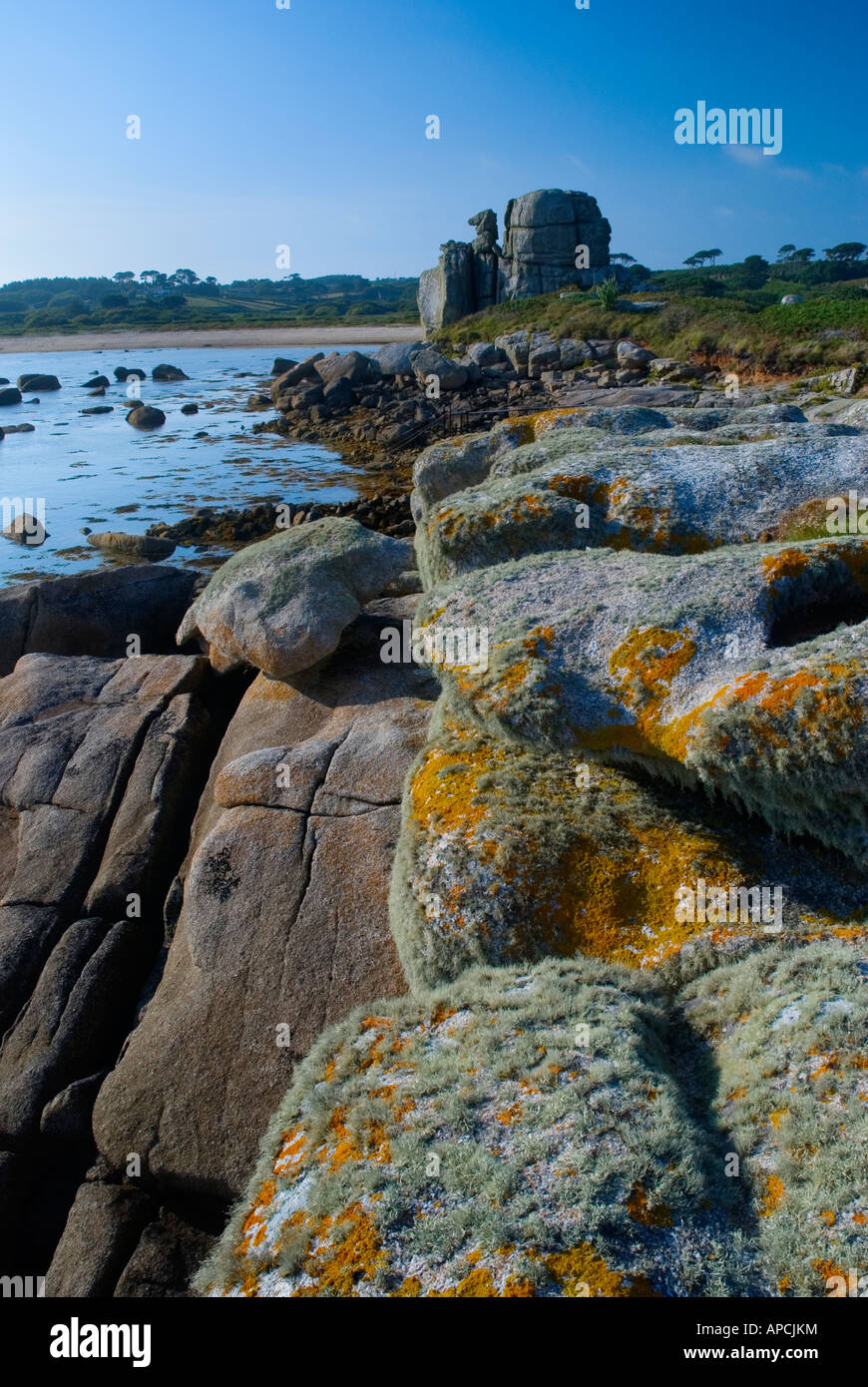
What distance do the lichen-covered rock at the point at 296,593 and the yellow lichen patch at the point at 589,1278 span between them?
7567 mm

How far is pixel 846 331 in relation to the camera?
36938 millimetres

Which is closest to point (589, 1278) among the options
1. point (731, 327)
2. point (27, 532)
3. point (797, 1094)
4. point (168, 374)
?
point (797, 1094)

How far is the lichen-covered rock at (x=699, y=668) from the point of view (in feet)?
17.9

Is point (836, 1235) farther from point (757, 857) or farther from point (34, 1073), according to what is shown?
point (34, 1073)

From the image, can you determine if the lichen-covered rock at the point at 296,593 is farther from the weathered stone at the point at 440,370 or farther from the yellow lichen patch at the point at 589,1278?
the weathered stone at the point at 440,370

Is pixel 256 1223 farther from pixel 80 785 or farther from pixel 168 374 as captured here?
pixel 168 374

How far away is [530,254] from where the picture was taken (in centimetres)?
6844

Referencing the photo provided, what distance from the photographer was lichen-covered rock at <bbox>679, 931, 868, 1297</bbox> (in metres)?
3.52

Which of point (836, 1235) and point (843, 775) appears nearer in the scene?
point (836, 1235)

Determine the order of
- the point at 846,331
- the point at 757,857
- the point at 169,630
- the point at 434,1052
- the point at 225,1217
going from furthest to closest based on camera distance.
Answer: the point at 846,331, the point at 169,630, the point at 225,1217, the point at 757,857, the point at 434,1052

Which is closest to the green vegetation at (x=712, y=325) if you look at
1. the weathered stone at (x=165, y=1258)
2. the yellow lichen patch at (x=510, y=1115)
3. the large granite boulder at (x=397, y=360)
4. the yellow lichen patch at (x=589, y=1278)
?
the large granite boulder at (x=397, y=360)
